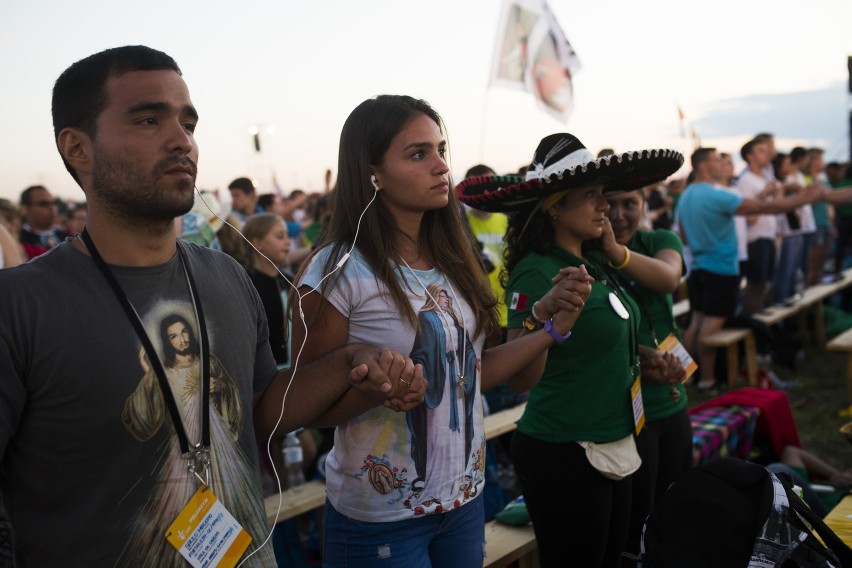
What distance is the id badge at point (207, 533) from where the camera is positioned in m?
1.39

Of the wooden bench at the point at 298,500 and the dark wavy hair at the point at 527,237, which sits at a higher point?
the dark wavy hair at the point at 527,237

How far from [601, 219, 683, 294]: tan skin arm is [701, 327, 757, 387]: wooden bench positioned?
12.9 ft

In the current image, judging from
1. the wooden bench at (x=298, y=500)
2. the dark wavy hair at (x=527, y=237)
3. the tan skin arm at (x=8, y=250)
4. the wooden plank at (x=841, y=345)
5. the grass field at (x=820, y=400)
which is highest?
the tan skin arm at (x=8, y=250)

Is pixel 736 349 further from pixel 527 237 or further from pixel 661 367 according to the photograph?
pixel 527 237

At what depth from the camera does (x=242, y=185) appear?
24.4 ft

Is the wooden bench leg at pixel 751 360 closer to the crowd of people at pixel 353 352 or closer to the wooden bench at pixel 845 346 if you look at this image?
the wooden bench at pixel 845 346

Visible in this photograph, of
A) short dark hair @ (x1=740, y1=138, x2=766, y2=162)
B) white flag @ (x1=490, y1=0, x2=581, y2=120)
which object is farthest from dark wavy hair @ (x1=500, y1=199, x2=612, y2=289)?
short dark hair @ (x1=740, y1=138, x2=766, y2=162)

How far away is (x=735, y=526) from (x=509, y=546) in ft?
3.98

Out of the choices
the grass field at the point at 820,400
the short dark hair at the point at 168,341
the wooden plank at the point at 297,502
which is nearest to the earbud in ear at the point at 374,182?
the short dark hair at the point at 168,341

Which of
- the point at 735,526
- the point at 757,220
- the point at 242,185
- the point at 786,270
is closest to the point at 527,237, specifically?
the point at 735,526

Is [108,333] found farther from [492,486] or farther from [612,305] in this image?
[492,486]

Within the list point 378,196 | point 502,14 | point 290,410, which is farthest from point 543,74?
point 290,410

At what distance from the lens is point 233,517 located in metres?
1.49

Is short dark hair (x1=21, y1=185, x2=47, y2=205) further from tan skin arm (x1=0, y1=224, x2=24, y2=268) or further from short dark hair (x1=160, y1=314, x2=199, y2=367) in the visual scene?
short dark hair (x1=160, y1=314, x2=199, y2=367)
